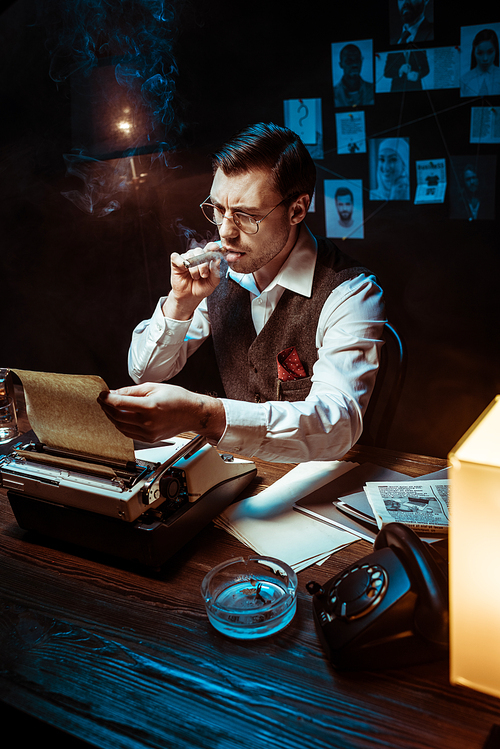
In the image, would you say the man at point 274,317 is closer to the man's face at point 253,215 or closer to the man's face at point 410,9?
the man's face at point 253,215

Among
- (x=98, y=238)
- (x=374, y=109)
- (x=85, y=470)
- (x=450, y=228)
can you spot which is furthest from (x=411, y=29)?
(x=85, y=470)

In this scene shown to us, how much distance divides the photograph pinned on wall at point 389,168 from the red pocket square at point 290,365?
4.02 ft

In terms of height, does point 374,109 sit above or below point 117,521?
above

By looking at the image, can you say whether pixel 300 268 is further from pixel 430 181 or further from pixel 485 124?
pixel 485 124

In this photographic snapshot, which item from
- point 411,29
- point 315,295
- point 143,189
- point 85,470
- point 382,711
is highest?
point 411,29

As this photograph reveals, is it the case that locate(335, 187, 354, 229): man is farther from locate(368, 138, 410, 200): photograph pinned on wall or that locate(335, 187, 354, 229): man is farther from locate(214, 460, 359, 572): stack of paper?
locate(214, 460, 359, 572): stack of paper

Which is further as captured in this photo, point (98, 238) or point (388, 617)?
point (98, 238)

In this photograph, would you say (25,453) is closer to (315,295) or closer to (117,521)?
(117,521)

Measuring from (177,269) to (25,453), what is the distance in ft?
3.01

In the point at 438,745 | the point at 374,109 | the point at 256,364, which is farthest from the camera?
the point at 374,109

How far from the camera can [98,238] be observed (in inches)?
137

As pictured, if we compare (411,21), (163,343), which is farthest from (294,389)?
(411,21)

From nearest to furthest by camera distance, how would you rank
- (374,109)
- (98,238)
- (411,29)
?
(411,29) → (374,109) → (98,238)

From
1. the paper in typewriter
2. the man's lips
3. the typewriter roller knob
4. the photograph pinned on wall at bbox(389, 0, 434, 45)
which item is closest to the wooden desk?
the typewriter roller knob
